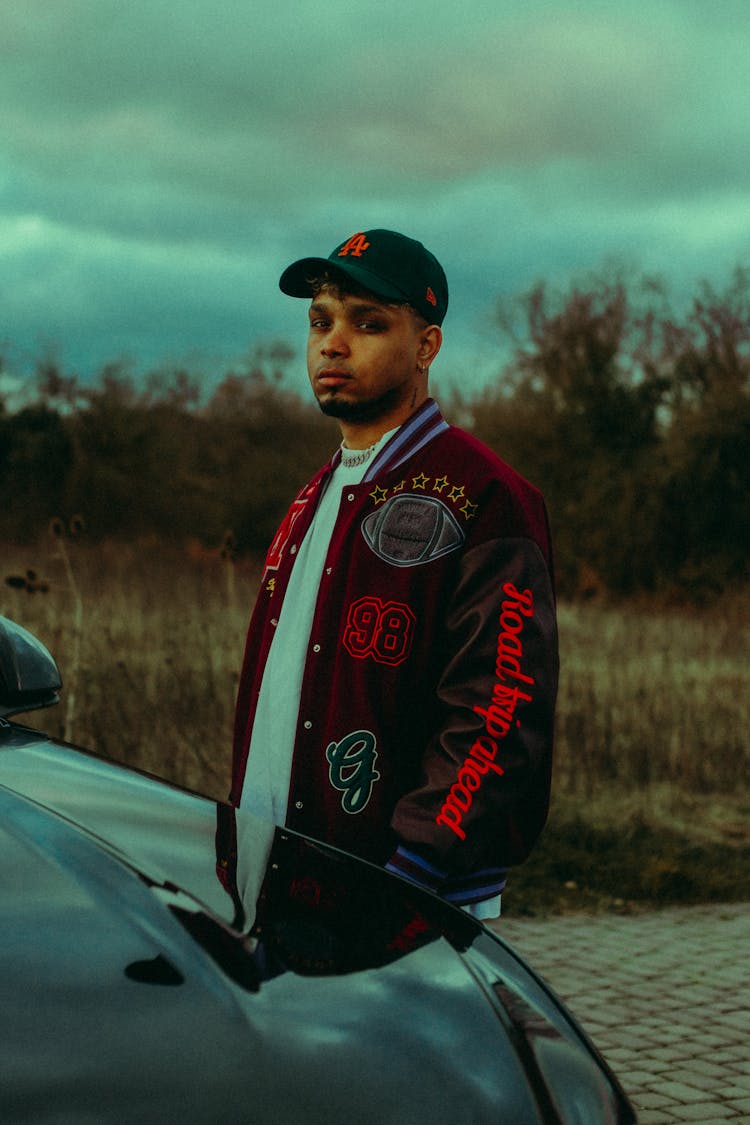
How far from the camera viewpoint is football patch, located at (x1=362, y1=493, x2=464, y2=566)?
262cm

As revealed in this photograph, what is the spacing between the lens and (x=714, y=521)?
23.1 meters

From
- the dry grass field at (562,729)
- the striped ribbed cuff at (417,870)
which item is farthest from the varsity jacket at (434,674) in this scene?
the dry grass field at (562,729)

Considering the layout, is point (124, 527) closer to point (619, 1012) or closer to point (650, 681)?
point (650, 681)

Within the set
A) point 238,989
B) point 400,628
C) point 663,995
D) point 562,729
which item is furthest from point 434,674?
point 562,729

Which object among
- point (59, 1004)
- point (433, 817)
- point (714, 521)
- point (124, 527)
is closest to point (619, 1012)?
point (433, 817)

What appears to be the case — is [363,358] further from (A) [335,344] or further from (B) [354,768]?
(B) [354,768]

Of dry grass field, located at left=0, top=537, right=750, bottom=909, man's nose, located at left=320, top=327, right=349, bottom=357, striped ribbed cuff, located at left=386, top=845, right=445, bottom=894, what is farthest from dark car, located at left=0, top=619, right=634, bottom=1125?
dry grass field, located at left=0, top=537, right=750, bottom=909

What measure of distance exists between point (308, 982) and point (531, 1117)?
299mm

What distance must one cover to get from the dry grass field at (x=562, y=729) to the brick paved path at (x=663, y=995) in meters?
0.38

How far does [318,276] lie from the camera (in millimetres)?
2873

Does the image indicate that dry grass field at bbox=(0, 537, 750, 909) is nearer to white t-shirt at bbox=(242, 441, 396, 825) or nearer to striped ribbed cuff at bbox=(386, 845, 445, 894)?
white t-shirt at bbox=(242, 441, 396, 825)

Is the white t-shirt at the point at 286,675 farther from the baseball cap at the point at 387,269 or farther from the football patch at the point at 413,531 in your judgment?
the baseball cap at the point at 387,269

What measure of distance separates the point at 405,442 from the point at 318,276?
38 centimetres

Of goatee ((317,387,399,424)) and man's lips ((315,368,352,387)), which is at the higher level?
man's lips ((315,368,352,387))
